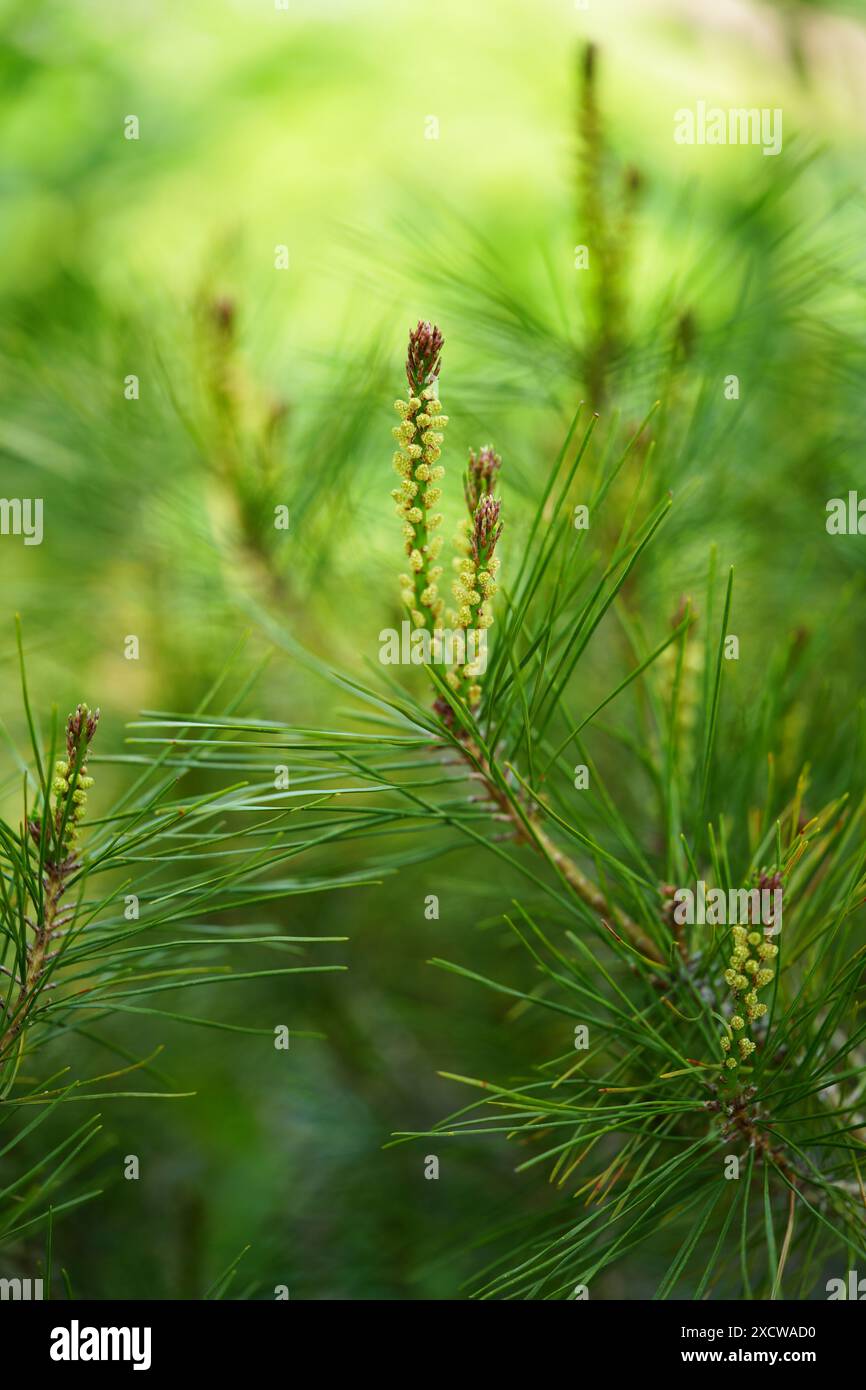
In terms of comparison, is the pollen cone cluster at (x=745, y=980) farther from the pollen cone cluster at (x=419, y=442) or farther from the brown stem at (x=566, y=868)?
the pollen cone cluster at (x=419, y=442)

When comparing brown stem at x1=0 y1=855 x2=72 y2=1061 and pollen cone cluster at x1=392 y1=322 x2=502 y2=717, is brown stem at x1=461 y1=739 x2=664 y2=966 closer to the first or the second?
pollen cone cluster at x1=392 y1=322 x2=502 y2=717

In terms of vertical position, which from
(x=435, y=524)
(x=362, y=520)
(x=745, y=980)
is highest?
(x=362, y=520)

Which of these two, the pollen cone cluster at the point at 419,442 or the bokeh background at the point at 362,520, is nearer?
the pollen cone cluster at the point at 419,442

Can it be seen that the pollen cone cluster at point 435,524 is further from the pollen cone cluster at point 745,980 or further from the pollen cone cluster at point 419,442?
the pollen cone cluster at point 745,980

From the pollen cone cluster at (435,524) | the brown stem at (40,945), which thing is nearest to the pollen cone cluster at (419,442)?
the pollen cone cluster at (435,524)

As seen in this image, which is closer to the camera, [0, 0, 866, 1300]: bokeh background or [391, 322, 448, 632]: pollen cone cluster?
[391, 322, 448, 632]: pollen cone cluster

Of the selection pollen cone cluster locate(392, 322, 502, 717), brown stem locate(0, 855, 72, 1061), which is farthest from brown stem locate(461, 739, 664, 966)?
brown stem locate(0, 855, 72, 1061)

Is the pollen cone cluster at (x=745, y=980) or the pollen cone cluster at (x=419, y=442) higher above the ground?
the pollen cone cluster at (x=419, y=442)

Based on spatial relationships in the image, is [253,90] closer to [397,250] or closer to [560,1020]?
[397,250]

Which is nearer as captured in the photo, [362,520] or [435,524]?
[435,524]

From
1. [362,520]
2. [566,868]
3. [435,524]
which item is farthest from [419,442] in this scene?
[362,520]

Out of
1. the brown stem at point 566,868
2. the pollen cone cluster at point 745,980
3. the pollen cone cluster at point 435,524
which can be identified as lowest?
the pollen cone cluster at point 745,980

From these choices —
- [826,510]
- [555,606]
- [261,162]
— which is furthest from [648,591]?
[261,162]

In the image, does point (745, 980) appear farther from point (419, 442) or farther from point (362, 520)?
point (362, 520)
